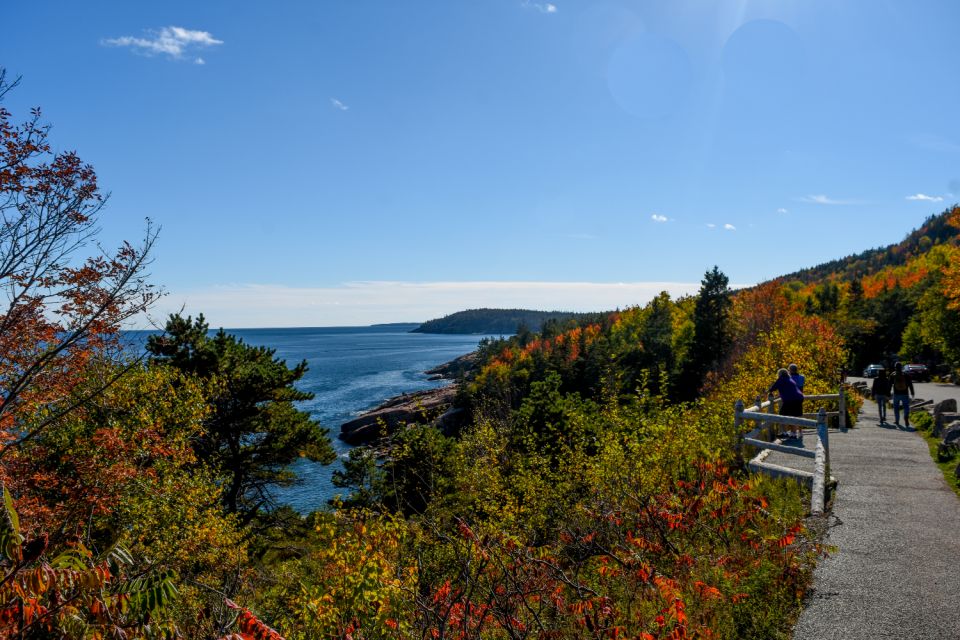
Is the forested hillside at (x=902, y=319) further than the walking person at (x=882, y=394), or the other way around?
the forested hillside at (x=902, y=319)

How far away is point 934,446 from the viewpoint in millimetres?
13359

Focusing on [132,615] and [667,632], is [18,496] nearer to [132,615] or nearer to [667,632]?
[132,615]

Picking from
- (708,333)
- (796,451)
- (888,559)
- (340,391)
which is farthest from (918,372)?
(340,391)

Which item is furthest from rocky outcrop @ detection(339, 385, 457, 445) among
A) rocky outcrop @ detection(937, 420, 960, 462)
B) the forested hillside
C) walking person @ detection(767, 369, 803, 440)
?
the forested hillside

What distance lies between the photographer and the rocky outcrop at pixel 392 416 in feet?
197

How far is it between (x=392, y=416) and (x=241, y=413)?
43298mm

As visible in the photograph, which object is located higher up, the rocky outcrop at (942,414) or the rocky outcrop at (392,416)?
the rocky outcrop at (942,414)

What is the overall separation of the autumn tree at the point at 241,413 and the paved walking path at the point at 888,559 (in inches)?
831

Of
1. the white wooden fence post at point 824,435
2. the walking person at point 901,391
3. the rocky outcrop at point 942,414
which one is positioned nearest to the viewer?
the white wooden fence post at point 824,435

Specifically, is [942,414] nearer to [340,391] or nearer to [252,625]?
[252,625]

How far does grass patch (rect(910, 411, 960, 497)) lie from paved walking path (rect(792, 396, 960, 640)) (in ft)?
0.52

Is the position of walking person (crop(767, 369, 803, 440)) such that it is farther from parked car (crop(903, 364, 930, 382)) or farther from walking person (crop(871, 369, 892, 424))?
parked car (crop(903, 364, 930, 382))

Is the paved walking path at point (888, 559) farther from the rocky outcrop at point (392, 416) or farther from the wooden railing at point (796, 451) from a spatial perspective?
the rocky outcrop at point (392, 416)

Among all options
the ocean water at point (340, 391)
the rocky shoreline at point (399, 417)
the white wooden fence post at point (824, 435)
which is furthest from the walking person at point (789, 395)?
the rocky shoreline at point (399, 417)
